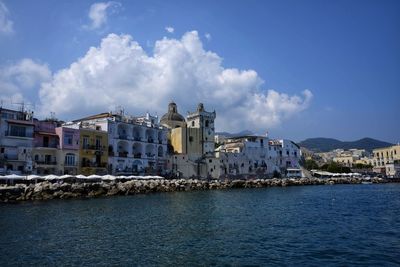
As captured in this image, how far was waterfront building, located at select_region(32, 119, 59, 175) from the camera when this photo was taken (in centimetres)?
5156

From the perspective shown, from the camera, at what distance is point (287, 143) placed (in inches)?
3976

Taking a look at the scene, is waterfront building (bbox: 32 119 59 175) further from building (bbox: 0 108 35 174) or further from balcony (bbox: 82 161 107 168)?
balcony (bbox: 82 161 107 168)

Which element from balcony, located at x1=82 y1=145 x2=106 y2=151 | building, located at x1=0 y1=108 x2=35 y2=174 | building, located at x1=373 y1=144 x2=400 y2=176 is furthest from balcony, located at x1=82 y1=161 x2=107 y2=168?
building, located at x1=373 y1=144 x2=400 y2=176

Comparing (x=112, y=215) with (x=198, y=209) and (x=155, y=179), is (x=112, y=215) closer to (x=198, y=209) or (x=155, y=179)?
(x=198, y=209)

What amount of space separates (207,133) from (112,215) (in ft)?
180

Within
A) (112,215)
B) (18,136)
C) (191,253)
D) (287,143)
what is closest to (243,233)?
(191,253)

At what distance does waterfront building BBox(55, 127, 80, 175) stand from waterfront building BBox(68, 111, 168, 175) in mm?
3933

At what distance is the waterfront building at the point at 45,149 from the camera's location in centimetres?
5156

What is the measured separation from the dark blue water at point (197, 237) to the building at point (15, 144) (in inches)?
735

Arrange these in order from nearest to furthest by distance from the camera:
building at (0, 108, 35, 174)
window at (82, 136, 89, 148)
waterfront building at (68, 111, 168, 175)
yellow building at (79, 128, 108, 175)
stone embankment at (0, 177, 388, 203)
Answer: stone embankment at (0, 177, 388, 203)
building at (0, 108, 35, 174)
yellow building at (79, 128, 108, 175)
window at (82, 136, 89, 148)
waterfront building at (68, 111, 168, 175)

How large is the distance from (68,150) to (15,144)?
7.49 m

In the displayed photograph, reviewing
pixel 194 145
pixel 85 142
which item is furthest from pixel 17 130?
pixel 194 145

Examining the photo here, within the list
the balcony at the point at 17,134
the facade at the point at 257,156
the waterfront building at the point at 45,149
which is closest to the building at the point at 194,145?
the facade at the point at 257,156

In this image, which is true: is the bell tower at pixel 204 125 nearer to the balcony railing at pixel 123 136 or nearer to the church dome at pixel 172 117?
the church dome at pixel 172 117
